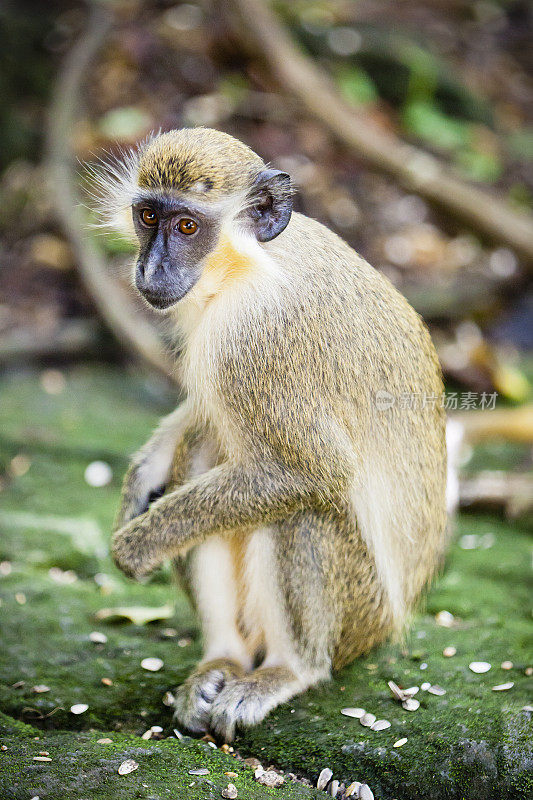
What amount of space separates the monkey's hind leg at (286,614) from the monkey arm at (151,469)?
761 mm

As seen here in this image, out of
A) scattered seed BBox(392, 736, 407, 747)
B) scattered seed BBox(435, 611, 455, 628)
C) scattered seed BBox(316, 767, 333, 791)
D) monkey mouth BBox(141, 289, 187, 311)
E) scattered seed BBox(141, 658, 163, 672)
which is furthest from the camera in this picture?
scattered seed BBox(435, 611, 455, 628)

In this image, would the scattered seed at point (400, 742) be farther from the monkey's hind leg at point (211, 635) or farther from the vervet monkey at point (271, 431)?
the monkey's hind leg at point (211, 635)

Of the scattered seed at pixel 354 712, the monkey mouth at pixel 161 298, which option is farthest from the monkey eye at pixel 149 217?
the scattered seed at pixel 354 712

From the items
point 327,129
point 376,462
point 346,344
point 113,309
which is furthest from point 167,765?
point 327,129

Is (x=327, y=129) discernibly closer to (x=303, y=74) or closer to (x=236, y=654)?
(x=303, y=74)

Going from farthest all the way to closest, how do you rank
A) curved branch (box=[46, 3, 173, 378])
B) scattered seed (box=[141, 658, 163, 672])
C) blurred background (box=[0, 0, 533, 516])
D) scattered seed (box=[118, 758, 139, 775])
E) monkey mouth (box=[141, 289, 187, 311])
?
blurred background (box=[0, 0, 533, 516]), curved branch (box=[46, 3, 173, 378]), scattered seed (box=[141, 658, 163, 672]), monkey mouth (box=[141, 289, 187, 311]), scattered seed (box=[118, 758, 139, 775])

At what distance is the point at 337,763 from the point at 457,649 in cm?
108

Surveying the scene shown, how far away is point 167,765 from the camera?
11.1 ft

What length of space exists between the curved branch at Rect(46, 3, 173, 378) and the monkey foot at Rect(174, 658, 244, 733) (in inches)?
155

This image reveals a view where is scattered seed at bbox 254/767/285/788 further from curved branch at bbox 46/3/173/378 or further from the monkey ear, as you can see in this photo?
curved branch at bbox 46/3/173/378

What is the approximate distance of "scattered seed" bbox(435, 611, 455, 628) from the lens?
4.75m

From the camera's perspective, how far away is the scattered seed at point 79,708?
3.85 meters

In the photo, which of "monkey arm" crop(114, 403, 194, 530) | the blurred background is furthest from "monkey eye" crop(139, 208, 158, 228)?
the blurred background

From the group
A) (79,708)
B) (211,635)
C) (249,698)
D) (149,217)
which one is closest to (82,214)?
(149,217)
